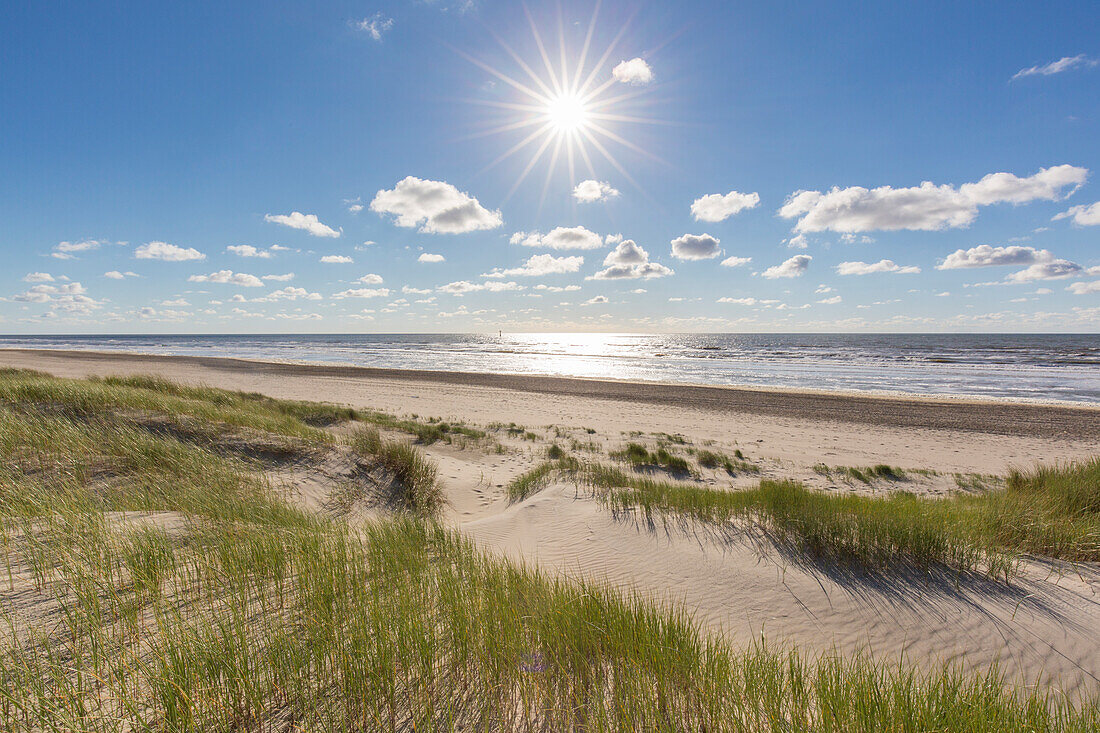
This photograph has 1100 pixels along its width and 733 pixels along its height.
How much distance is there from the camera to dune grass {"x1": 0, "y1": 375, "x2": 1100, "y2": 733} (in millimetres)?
2172

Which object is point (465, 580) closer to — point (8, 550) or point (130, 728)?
point (130, 728)

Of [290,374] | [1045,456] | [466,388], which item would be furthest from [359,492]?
[290,374]

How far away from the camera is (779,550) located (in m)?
5.18

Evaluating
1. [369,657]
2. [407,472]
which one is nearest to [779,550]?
[369,657]

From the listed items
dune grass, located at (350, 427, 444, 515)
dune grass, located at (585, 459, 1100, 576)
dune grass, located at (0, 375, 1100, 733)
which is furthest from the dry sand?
dune grass, located at (0, 375, 1100, 733)

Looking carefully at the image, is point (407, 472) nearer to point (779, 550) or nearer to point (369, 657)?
point (369, 657)

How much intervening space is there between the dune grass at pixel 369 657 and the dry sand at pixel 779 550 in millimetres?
613

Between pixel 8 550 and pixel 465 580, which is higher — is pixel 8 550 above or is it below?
above

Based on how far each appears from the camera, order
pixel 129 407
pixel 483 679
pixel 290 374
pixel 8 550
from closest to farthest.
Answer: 1. pixel 483 679
2. pixel 8 550
3. pixel 129 407
4. pixel 290 374

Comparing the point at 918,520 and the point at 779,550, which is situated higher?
the point at 918,520

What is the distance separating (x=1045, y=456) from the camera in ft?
43.9

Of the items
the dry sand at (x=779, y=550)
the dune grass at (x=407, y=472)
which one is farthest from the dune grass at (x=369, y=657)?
the dune grass at (x=407, y=472)

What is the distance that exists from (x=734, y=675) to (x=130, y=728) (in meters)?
3.08

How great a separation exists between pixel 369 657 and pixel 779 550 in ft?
15.4
